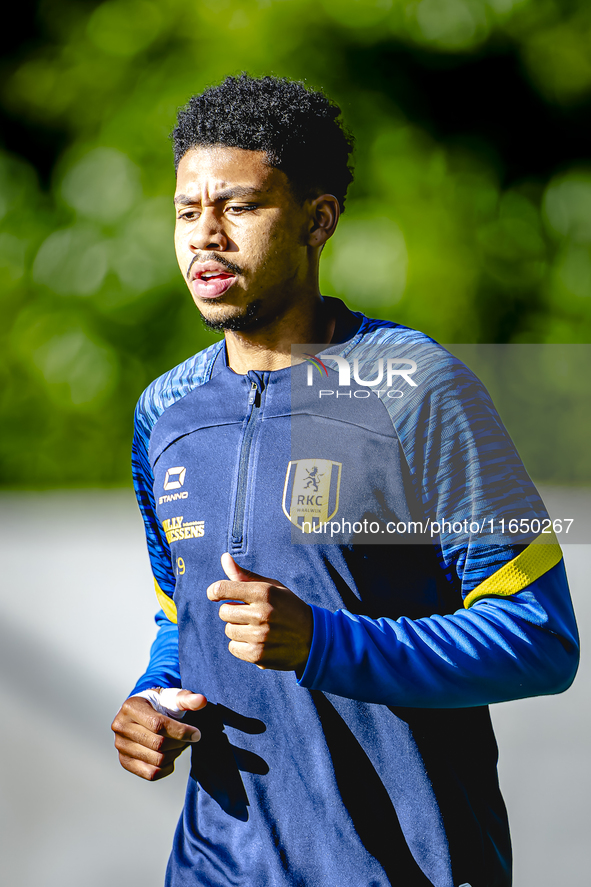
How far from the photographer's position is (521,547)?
1.01m

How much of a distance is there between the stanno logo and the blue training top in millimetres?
14

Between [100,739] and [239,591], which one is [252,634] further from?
[100,739]

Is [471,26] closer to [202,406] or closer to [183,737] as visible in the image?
[202,406]

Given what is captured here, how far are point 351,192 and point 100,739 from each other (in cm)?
199

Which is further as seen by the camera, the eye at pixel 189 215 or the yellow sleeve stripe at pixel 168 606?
the yellow sleeve stripe at pixel 168 606

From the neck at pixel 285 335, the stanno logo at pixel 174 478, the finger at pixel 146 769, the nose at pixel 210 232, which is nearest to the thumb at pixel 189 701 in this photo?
the finger at pixel 146 769

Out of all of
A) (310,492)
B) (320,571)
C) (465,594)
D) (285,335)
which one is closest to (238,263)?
(285,335)

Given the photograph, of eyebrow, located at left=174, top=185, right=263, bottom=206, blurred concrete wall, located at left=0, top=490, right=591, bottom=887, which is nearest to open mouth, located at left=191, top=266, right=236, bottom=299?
eyebrow, located at left=174, top=185, right=263, bottom=206

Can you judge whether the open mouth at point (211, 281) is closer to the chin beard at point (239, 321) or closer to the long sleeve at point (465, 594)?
the chin beard at point (239, 321)

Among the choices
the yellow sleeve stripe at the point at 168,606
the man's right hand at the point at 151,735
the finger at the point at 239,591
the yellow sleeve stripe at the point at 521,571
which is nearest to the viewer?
the finger at the point at 239,591

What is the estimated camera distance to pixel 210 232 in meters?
1.13

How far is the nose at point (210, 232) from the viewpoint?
1.13 meters

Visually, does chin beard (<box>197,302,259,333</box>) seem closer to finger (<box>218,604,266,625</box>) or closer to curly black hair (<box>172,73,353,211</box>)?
curly black hair (<box>172,73,353,211</box>)

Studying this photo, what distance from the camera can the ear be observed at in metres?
1.20
